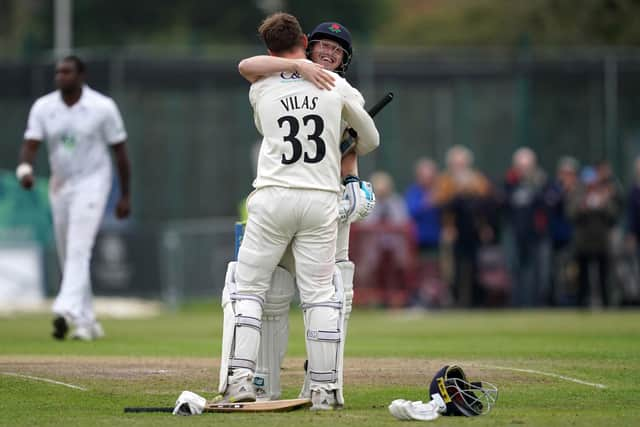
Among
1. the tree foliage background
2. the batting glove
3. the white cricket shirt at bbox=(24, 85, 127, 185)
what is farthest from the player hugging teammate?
the tree foliage background

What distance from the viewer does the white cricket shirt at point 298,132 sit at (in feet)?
29.7

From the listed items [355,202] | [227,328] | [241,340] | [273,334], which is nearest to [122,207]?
[273,334]

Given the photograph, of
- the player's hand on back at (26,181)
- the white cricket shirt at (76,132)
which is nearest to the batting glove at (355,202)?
the player's hand on back at (26,181)

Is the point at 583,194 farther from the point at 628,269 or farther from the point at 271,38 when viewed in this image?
the point at 271,38

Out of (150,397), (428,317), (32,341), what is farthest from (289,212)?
(428,317)

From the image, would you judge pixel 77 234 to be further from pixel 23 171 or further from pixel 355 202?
pixel 355 202

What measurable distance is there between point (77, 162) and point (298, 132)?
6566mm

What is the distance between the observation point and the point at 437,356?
12.6 metres

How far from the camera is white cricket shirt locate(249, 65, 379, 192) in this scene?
29.7 ft

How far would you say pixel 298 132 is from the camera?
9062mm

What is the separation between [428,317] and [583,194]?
3.15 meters

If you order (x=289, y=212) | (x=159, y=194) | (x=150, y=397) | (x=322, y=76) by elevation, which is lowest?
(x=150, y=397)

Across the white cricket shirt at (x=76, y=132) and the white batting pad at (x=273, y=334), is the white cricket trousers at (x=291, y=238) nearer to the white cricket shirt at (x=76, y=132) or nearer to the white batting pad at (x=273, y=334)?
the white batting pad at (x=273, y=334)

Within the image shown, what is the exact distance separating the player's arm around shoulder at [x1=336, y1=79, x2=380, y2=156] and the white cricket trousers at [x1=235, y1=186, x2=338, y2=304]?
1.44 feet
